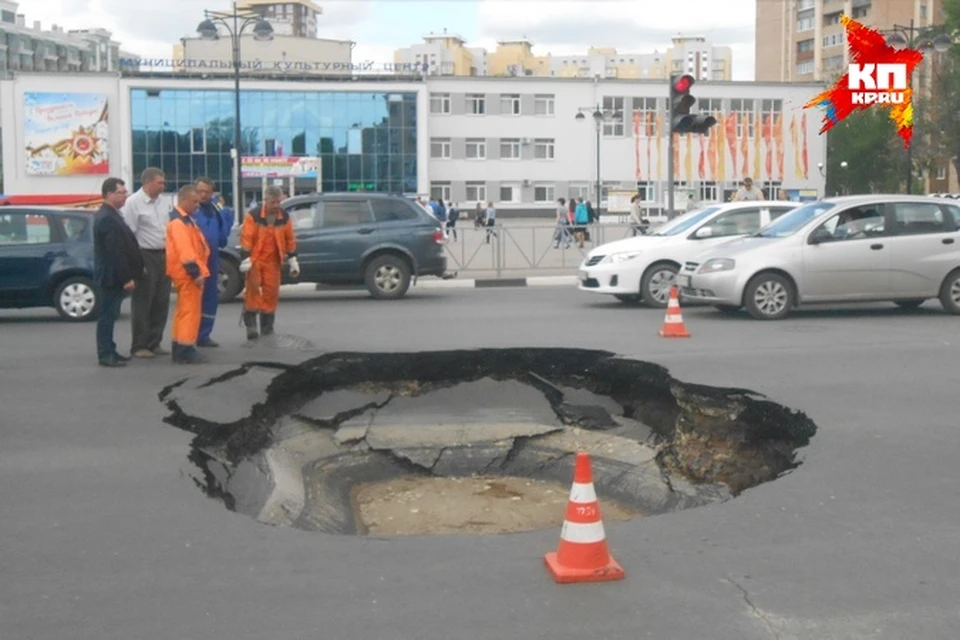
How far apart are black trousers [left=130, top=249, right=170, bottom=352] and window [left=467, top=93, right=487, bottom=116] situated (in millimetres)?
63002

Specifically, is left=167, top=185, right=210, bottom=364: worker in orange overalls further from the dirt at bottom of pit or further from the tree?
the tree

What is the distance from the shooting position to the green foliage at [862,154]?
271 ft

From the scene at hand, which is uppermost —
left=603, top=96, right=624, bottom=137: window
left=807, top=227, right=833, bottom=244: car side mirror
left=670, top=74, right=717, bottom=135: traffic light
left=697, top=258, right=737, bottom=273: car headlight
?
left=603, top=96, right=624, bottom=137: window

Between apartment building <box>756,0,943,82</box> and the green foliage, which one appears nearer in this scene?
the green foliage

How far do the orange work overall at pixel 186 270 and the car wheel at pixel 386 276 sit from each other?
24.1 ft

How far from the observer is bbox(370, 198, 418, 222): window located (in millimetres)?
17656

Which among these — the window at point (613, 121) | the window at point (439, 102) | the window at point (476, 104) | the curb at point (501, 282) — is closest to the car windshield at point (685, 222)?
the curb at point (501, 282)

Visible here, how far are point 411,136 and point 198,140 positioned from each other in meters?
13.0

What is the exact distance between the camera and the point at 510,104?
72688 millimetres

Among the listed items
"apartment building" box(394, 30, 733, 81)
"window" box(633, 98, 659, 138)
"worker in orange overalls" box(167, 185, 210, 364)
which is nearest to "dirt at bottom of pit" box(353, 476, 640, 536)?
"worker in orange overalls" box(167, 185, 210, 364)

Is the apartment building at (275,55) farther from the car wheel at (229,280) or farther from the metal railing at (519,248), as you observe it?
the car wheel at (229,280)

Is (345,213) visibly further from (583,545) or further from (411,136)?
(411,136)

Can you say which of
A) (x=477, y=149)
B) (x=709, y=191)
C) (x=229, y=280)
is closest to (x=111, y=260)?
(x=229, y=280)

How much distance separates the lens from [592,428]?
9.26 metres
